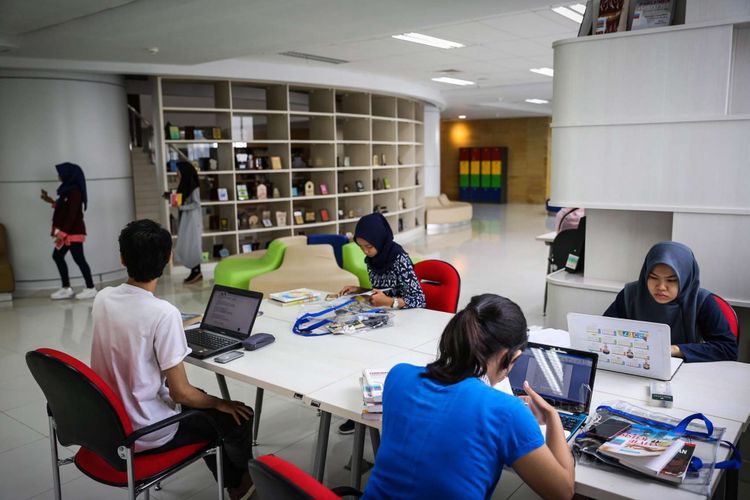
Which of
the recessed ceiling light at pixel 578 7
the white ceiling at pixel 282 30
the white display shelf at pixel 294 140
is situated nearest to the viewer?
the white ceiling at pixel 282 30

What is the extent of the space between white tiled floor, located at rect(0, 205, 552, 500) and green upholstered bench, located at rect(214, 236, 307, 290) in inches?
20.7

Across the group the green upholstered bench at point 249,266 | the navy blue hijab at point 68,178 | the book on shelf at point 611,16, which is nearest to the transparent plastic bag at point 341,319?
the book on shelf at point 611,16

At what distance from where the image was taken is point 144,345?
2.38 m

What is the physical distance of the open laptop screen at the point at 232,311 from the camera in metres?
3.10

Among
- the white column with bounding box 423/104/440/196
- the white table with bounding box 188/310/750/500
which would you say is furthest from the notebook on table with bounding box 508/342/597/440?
the white column with bounding box 423/104/440/196

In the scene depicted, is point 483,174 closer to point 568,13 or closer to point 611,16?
point 568,13

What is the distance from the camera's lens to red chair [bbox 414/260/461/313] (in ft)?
12.8

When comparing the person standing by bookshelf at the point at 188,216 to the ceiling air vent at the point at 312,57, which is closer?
the person standing by bookshelf at the point at 188,216

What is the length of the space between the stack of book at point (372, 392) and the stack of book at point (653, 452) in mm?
766

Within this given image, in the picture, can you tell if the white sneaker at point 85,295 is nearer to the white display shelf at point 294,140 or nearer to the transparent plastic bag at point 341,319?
the white display shelf at point 294,140

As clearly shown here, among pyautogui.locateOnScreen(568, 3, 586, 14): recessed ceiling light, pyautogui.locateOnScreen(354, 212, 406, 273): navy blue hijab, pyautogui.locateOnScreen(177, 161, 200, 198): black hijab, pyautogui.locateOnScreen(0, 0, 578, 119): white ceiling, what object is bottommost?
pyautogui.locateOnScreen(354, 212, 406, 273): navy blue hijab

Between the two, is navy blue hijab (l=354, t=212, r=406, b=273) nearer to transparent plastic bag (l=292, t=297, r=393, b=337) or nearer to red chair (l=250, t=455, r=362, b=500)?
transparent plastic bag (l=292, t=297, r=393, b=337)

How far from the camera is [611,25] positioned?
13.2ft

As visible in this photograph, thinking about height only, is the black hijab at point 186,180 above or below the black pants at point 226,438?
above
